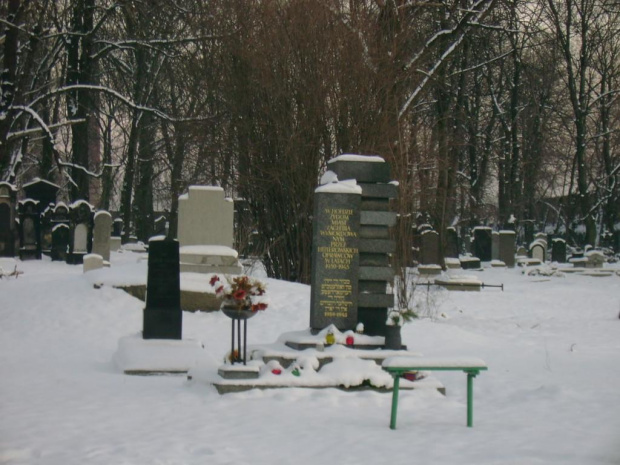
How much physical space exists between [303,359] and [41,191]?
835 inches

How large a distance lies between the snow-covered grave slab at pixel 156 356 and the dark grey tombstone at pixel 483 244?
27273 mm

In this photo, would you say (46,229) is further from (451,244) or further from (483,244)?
(483,244)

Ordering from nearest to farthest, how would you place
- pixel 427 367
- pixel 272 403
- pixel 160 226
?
pixel 427 367 → pixel 272 403 → pixel 160 226

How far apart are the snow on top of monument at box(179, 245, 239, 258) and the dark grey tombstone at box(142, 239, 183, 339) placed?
506 centimetres

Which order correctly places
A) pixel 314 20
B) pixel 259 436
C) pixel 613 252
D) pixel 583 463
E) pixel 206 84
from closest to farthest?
1. pixel 583 463
2. pixel 259 436
3. pixel 314 20
4. pixel 206 84
5. pixel 613 252

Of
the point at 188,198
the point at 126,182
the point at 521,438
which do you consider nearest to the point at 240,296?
the point at 521,438

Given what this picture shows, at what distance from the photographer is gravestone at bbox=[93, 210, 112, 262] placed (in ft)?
84.1

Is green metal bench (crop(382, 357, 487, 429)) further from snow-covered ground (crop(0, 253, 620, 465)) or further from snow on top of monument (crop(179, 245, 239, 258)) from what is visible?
snow on top of monument (crop(179, 245, 239, 258))

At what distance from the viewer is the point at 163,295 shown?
1266 cm

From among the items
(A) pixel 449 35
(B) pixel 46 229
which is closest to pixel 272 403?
(A) pixel 449 35

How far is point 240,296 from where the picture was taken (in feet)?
33.3

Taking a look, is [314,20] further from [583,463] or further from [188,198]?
[583,463]

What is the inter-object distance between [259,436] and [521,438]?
2.24 m

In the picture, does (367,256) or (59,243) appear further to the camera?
(59,243)
